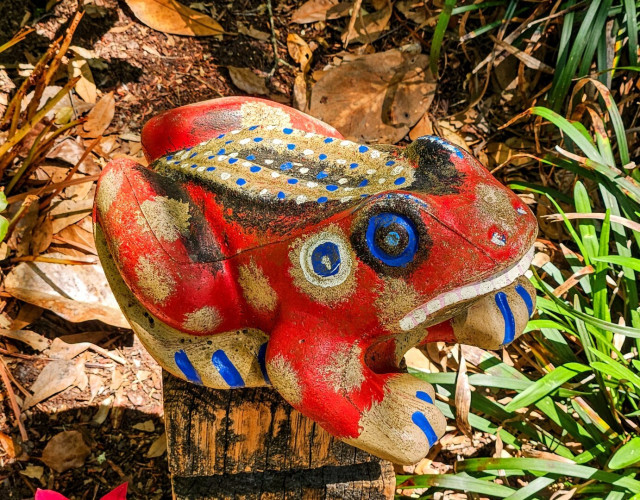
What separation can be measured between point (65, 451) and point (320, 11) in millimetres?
2136

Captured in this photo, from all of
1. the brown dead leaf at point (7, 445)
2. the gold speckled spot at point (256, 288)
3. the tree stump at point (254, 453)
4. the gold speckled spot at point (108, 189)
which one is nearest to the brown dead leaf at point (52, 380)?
the brown dead leaf at point (7, 445)

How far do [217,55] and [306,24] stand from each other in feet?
1.50

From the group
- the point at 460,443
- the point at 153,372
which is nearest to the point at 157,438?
the point at 153,372

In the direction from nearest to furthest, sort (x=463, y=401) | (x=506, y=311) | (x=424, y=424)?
(x=424, y=424) < (x=506, y=311) < (x=463, y=401)

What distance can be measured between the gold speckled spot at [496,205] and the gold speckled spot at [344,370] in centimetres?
36

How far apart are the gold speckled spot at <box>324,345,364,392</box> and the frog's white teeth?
115 mm

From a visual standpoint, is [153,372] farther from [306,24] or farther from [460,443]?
[306,24]

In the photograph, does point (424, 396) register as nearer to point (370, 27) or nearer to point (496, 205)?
point (496, 205)

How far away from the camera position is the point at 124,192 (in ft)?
4.76

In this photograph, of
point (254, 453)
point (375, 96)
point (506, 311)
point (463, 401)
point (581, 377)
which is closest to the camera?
point (506, 311)

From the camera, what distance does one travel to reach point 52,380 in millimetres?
2275

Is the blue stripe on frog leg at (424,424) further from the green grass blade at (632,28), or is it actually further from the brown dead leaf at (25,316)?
the green grass blade at (632,28)

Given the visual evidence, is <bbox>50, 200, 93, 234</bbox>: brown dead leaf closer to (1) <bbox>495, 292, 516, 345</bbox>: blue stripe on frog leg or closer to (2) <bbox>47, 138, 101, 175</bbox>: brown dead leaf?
(2) <bbox>47, 138, 101, 175</bbox>: brown dead leaf

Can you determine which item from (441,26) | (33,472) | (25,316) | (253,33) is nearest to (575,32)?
(441,26)
